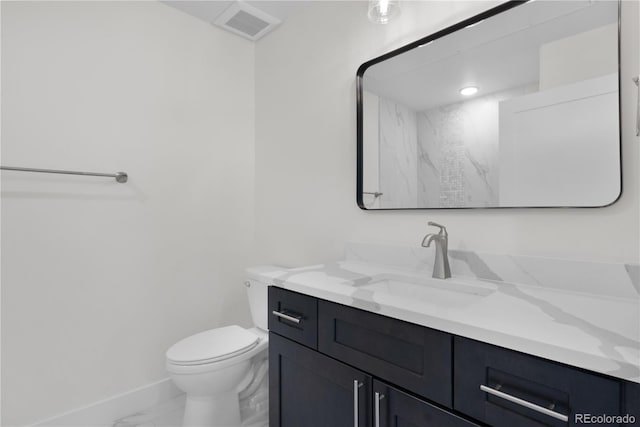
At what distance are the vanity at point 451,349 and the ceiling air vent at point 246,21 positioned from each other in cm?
159

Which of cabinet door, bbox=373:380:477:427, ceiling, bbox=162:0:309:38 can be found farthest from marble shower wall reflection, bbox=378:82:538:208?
ceiling, bbox=162:0:309:38

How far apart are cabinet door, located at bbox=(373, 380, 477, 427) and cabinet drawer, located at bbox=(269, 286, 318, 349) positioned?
266 millimetres

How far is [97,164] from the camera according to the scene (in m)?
1.78

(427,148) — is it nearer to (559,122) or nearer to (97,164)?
(559,122)

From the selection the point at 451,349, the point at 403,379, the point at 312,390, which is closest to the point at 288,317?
the point at 312,390

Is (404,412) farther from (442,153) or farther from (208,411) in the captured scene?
(208,411)

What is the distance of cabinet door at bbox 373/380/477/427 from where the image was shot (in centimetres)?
80

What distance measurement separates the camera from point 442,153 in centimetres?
141

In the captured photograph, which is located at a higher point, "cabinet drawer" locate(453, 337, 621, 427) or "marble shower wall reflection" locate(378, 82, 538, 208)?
"marble shower wall reflection" locate(378, 82, 538, 208)

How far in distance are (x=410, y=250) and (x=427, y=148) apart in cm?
43

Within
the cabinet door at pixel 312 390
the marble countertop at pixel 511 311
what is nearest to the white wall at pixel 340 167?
the marble countertop at pixel 511 311

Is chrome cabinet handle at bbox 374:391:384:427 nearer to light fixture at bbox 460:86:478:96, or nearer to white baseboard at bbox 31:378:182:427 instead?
light fixture at bbox 460:86:478:96

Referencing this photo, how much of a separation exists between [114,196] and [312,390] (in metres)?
1.42

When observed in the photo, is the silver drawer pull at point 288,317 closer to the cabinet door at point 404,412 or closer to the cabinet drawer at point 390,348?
the cabinet drawer at point 390,348
